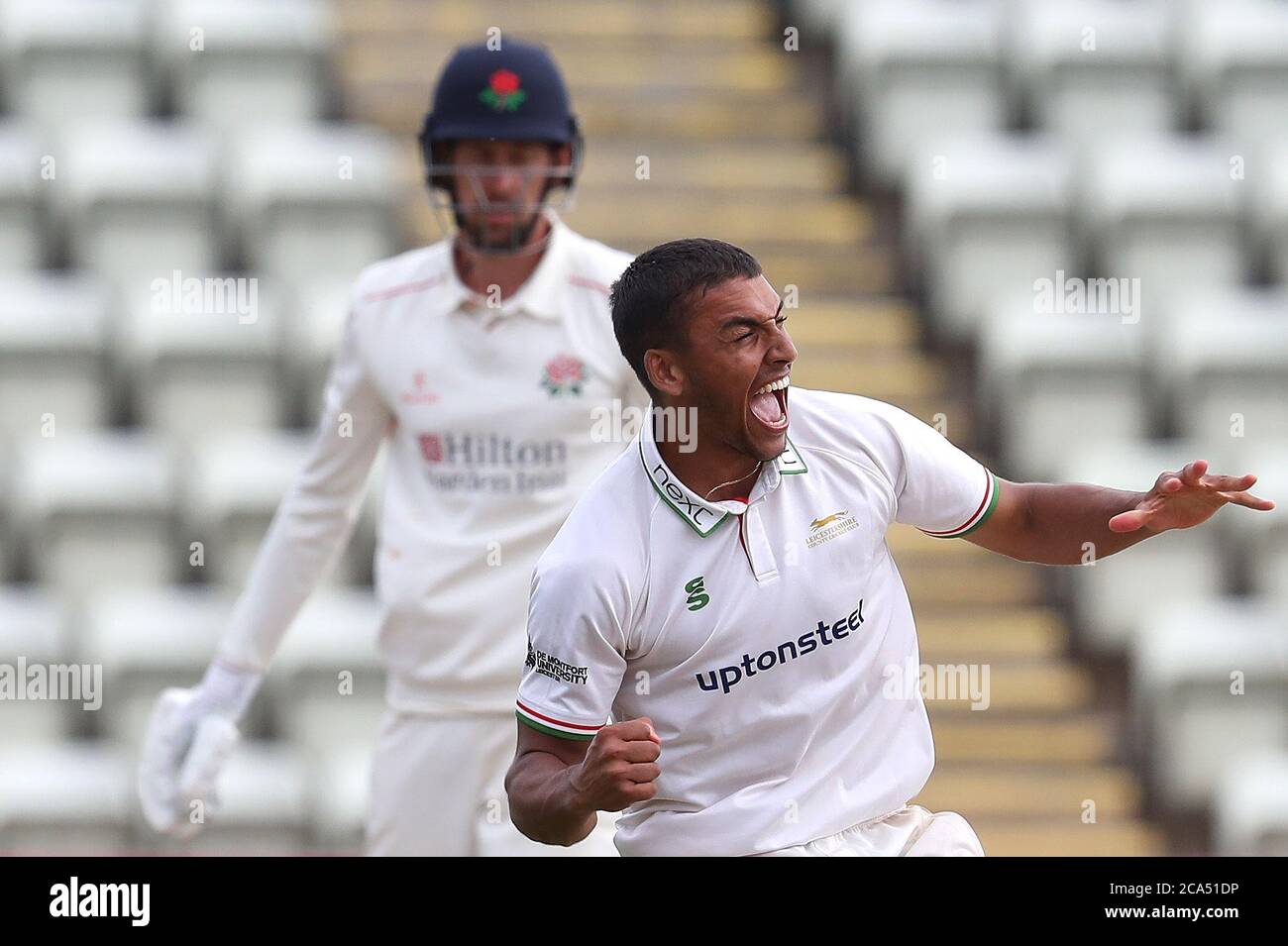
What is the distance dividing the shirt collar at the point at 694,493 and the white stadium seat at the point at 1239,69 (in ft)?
11.2

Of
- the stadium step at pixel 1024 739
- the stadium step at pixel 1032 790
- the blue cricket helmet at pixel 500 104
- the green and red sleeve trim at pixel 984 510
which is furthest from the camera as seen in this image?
the stadium step at pixel 1024 739

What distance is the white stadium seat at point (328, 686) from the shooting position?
423 cm

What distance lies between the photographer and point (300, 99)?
5.06 m

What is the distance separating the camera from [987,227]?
190 inches

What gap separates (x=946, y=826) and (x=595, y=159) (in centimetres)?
323

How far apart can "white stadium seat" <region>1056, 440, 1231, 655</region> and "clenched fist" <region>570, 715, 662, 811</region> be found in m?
2.68

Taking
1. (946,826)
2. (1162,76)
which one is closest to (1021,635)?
(1162,76)

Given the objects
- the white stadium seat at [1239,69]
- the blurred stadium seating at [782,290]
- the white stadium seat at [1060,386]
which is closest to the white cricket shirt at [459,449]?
the blurred stadium seating at [782,290]

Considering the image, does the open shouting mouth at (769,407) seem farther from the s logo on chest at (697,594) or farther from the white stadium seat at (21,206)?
the white stadium seat at (21,206)

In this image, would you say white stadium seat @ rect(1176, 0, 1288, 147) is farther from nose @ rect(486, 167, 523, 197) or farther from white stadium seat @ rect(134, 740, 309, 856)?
white stadium seat @ rect(134, 740, 309, 856)

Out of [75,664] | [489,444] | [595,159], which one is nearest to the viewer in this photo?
[489,444]

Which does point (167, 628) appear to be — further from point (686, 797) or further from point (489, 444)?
point (686, 797)

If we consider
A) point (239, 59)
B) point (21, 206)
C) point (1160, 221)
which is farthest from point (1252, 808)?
point (21, 206)

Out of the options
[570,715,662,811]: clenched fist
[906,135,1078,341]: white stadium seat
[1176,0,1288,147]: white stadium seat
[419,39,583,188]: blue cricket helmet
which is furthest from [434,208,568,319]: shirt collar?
[1176,0,1288,147]: white stadium seat
